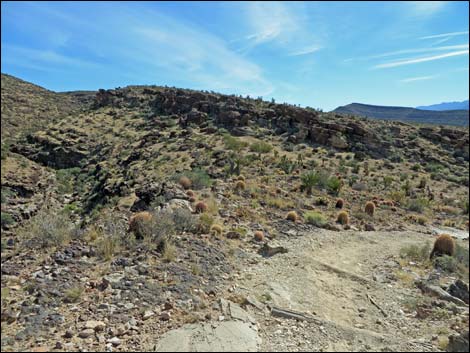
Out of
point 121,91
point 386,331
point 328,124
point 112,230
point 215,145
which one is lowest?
point 386,331

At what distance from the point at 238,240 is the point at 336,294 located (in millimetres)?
3139

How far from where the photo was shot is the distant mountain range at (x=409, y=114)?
57.7 meters

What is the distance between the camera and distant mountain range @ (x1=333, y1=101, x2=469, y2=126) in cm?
5767

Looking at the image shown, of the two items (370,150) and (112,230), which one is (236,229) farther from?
(370,150)

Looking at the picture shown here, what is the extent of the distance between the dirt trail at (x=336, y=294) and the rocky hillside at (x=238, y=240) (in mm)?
39

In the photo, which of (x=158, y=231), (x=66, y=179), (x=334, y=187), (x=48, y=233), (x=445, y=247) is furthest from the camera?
(x=66, y=179)

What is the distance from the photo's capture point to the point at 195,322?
529cm

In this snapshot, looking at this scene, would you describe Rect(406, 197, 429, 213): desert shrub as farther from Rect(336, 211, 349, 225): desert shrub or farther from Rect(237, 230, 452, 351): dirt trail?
Rect(237, 230, 452, 351): dirt trail

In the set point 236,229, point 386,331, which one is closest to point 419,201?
point 236,229

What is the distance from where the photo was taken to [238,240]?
30.7 feet

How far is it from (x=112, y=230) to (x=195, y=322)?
371 centimetres

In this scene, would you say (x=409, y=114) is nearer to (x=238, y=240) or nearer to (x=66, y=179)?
(x=66, y=179)

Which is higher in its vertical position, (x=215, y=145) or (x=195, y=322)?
(x=215, y=145)

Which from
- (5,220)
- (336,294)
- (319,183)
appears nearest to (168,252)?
(336,294)
